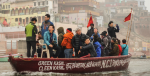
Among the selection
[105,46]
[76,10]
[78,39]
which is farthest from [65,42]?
[76,10]

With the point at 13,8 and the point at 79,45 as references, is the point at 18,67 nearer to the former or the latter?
the point at 79,45

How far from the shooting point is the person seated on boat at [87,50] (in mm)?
9219

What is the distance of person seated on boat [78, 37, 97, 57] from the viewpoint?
363 inches

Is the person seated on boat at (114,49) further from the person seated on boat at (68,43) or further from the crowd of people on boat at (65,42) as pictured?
the person seated on boat at (68,43)

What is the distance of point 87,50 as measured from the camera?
9.58 metres

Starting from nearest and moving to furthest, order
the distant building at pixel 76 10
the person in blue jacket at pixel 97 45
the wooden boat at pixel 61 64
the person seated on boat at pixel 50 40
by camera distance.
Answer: the wooden boat at pixel 61 64 < the person seated on boat at pixel 50 40 < the person in blue jacket at pixel 97 45 < the distant building at pixel 76 10

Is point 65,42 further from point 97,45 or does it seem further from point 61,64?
point 97,45

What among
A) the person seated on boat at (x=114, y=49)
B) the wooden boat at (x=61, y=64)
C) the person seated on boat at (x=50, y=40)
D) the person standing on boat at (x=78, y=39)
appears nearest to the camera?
the wooden boat at (x=61, y=64)

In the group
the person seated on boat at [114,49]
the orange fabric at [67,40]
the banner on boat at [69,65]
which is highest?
the orange fabric at [67,40]

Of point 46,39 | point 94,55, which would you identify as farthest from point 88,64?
point 46,39

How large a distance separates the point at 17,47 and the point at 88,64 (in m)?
34.3

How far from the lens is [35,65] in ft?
28.6

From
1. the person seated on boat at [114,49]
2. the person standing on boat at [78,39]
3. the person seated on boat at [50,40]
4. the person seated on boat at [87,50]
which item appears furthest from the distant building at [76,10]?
the person seated on boat at [50,40]

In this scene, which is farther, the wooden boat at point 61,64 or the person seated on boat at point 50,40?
the person seated on boat at point 50,40
